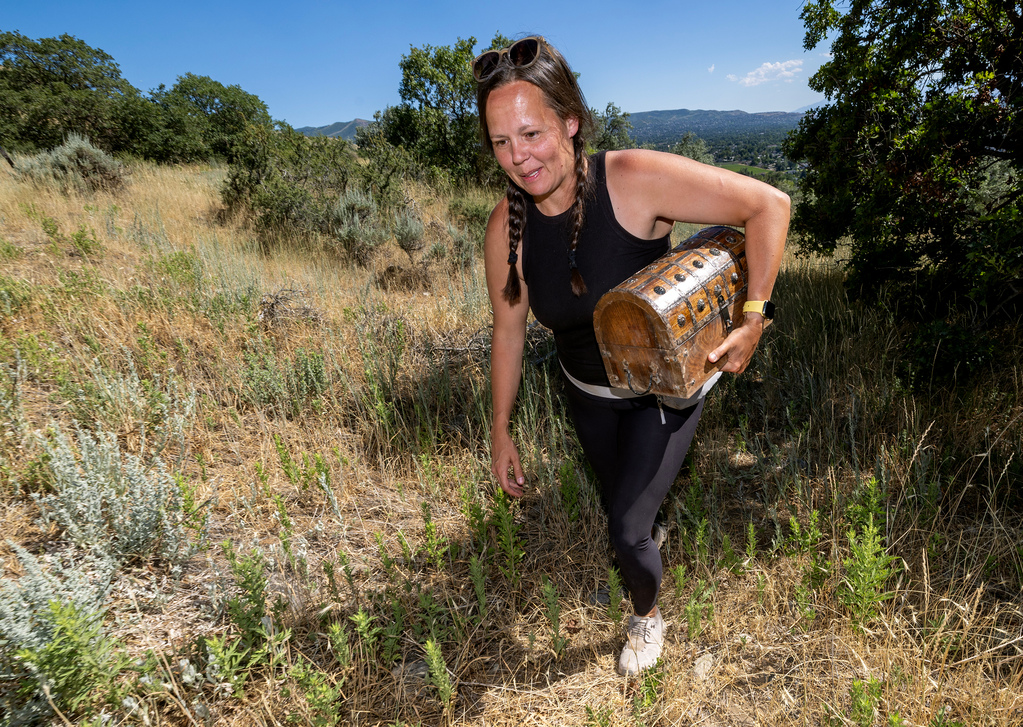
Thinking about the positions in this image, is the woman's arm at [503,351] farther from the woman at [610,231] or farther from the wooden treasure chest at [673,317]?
the wooden treasure chest at [673,317]

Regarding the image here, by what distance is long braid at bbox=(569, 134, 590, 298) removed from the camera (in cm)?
173

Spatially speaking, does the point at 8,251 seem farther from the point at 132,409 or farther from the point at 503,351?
the point at 503,351

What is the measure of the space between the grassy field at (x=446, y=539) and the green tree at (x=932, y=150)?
1.53ft

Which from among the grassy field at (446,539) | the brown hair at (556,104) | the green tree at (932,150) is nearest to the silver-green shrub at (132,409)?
the grassy field at (446,539)

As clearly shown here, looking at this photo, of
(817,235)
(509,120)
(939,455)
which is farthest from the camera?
(817,235)

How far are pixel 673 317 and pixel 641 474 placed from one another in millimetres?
582

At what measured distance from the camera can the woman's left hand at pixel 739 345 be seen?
1.64 meters

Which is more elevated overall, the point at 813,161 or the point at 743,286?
the point at 813,161

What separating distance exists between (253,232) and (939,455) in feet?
27.8

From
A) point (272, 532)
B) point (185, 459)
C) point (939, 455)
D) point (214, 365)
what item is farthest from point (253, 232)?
point (939, 455)

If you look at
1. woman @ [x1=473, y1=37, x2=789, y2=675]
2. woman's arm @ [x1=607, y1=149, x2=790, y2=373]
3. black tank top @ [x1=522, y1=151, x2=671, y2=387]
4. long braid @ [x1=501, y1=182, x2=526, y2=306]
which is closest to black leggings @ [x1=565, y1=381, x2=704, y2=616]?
woman @ [x1=473, y1=37, x2=789, y2=675]

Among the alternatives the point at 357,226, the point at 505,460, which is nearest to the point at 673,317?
the point at 505,460

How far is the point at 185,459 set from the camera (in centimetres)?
295

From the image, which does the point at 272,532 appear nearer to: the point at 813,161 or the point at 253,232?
the point at 813,161
